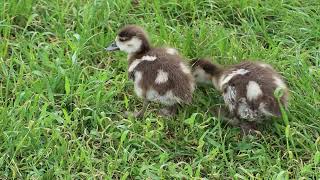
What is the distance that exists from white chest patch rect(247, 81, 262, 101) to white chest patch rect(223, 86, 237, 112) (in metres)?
0.08

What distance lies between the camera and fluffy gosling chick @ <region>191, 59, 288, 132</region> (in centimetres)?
344

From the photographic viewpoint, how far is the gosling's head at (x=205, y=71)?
3.71 meters

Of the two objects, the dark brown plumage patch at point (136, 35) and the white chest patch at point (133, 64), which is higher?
the dark brown plumage patch at point (136, 35)

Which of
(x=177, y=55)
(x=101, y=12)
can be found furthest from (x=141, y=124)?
(x=101, y=12)

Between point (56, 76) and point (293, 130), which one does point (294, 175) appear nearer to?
point (293, 130)

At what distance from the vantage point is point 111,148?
11.2 ft

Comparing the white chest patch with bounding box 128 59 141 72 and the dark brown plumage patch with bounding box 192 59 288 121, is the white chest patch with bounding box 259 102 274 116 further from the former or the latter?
the white chest patch with bounding box 128 59 141 72

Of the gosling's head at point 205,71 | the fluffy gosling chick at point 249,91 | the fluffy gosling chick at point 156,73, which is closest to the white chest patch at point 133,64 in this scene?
the fluffy gosling chick at point 156,73

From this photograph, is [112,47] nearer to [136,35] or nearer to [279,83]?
[136,35]

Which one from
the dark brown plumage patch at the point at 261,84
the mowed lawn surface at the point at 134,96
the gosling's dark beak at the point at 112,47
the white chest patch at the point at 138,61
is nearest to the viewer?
the mowed lawn surface at the point at 134,96

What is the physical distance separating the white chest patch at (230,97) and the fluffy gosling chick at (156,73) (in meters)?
0.18

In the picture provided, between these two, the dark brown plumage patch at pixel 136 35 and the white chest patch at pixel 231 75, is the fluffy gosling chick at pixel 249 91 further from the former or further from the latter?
the dark brown plumage patch at pixel 136 35

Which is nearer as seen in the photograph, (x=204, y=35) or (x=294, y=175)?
(x=294, y=175)

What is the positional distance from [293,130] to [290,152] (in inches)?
7.1
